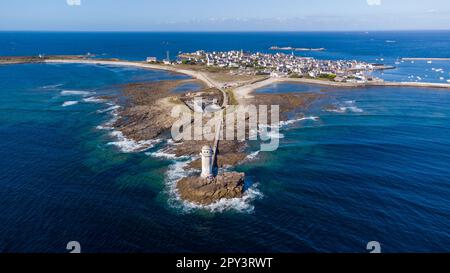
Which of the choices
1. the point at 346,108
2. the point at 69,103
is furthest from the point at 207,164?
the point at 69,103

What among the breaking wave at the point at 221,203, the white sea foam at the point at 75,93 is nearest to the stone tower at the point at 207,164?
the breaking wave at the point at 221,203

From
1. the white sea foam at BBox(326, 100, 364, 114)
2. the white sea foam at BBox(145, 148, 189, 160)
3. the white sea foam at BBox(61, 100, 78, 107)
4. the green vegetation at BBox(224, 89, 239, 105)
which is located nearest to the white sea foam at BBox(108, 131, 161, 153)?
the white sea foam at BBox(145, 148, 189, 160)

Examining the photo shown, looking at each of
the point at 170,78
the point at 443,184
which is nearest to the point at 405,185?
the point at 443,184

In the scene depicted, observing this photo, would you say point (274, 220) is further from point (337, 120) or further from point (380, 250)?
point (337, 120)

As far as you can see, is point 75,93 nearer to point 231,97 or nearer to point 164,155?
point 231,97

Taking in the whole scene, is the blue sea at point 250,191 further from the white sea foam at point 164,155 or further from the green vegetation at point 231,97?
the green vegetation at point 231,97

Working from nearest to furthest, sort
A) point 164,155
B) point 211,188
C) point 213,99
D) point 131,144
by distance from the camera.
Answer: point 211,188 < point 164,155 < point 131,144 < point 213,99
